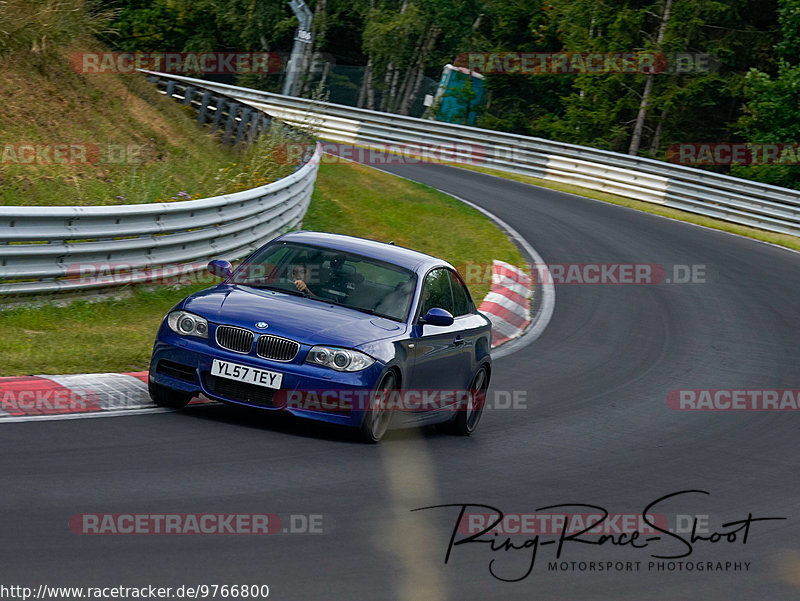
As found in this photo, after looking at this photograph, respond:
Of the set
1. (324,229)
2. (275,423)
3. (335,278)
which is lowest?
(324,229)

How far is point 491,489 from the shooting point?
781 cm

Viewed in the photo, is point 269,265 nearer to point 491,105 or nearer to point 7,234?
point 7,234

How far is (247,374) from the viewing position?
8.21 meters

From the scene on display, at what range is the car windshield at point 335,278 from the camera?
915cm

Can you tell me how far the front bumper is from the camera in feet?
26.8

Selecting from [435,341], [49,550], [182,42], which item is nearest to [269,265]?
[435,341]

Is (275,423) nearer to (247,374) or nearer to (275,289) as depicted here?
(247,374)

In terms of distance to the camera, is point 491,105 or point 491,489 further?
point 491,105

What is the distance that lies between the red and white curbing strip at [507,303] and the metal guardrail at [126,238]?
3.37 meters

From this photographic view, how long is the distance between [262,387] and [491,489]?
176cm

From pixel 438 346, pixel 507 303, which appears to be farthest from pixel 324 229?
pixel 438 346

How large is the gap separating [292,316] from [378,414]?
3.14ft

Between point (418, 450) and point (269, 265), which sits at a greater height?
point (269, 265)

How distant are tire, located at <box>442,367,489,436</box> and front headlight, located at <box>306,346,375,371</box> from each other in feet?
6.31
